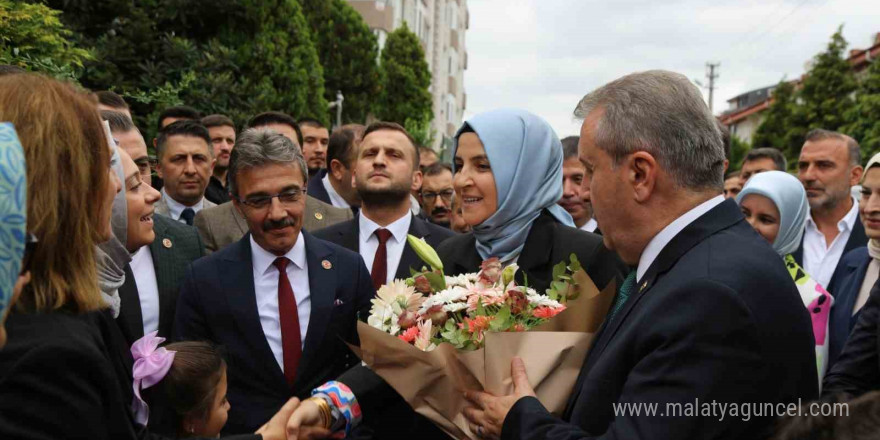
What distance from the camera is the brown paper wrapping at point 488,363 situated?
284cm

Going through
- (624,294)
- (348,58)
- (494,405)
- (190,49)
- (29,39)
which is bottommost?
(494,405)

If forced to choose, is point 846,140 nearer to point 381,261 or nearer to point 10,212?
point 381,261

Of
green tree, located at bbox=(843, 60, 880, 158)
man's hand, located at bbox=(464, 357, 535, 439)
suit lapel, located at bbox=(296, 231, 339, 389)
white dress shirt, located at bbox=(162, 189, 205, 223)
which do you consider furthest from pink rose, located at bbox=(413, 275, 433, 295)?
green tree, located at bbox=(843, 60, 880, 158)

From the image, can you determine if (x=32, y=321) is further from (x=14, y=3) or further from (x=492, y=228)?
(x=14, y=3)

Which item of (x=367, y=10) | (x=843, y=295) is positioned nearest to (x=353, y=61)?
(x=367, y=10)

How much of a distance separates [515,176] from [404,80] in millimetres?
36033

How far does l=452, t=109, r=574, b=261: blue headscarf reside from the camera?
13.4 ft

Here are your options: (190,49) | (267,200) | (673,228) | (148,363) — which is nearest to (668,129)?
(673,228)

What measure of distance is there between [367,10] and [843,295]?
40.6 m

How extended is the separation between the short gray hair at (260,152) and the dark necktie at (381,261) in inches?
48.0

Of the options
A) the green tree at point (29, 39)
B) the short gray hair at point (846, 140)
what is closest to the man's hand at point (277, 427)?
the green tree at point (29, 39)

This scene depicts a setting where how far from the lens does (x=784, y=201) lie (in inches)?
234

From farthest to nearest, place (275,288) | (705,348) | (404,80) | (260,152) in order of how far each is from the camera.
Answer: (404,80), (260,152), (275,288), (705,348)

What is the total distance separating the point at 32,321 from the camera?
2.08m
